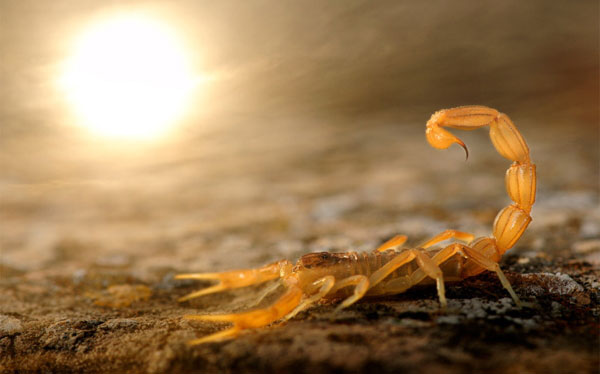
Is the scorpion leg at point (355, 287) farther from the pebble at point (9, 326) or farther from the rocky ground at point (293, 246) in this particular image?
the pebble at point (9, 326)

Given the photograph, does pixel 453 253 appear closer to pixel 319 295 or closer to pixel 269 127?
pixel 319 295

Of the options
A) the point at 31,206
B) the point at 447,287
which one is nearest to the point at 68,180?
the point at 31,206

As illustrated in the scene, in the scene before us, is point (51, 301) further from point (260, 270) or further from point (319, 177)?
point (319, 177)

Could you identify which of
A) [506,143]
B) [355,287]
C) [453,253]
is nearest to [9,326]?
[355,287]

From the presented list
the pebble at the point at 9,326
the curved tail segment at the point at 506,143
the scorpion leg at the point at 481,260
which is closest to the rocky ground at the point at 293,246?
the pebble at the point at 9,326

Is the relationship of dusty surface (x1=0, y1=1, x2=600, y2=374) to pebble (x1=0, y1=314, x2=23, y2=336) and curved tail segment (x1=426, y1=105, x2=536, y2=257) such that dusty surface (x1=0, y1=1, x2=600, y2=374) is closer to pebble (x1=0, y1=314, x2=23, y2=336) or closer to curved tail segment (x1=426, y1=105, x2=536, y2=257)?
pebble (x1=0, y1=314, x2=23, y2=336)
